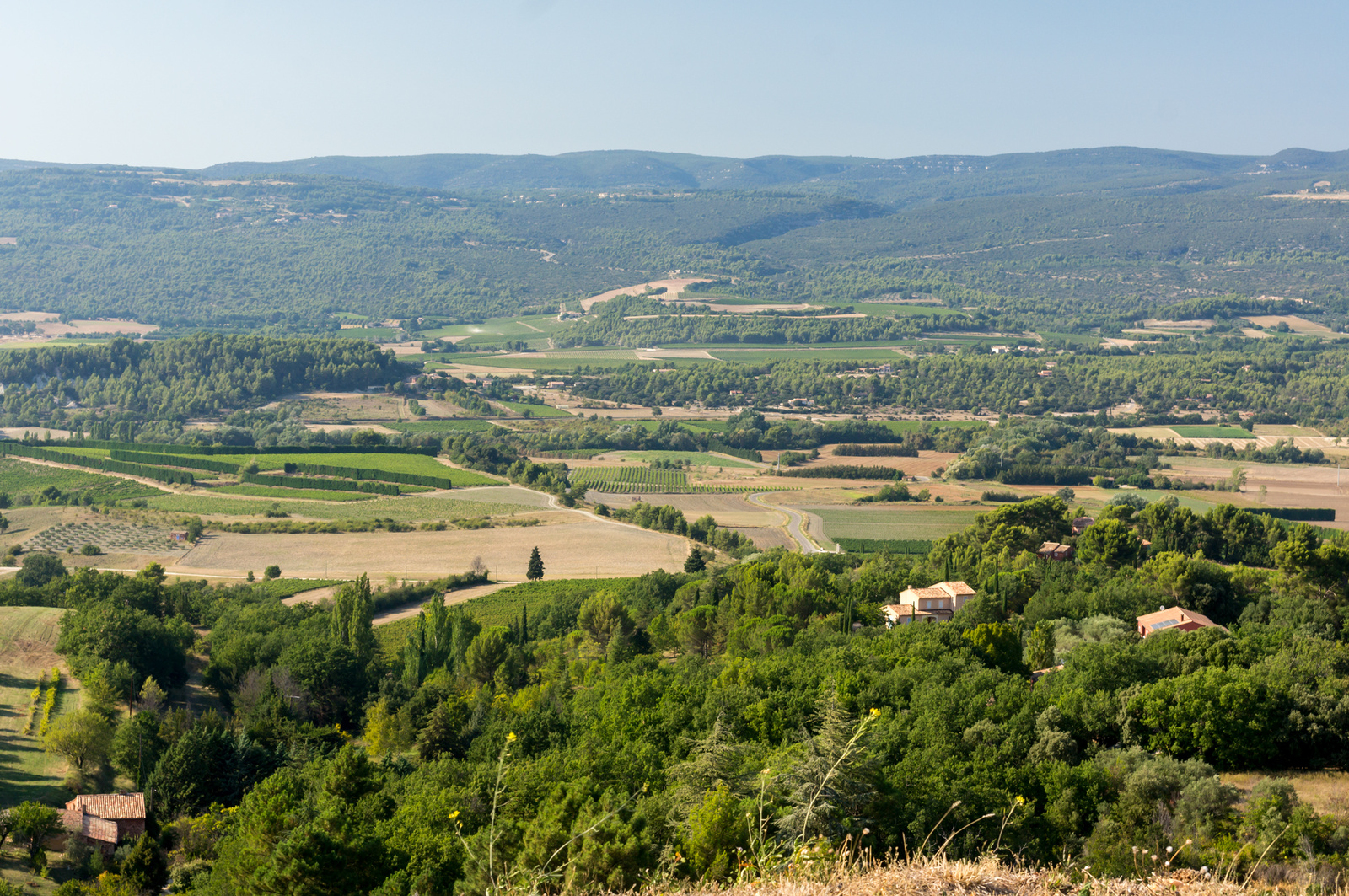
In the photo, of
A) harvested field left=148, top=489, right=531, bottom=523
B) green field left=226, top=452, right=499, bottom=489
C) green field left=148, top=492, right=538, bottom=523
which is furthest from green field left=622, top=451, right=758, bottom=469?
green field left=148, top=492, right=538, bottom=523

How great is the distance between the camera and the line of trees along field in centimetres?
1847

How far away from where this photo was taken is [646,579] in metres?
58.6

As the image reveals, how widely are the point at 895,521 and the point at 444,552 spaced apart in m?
30.7

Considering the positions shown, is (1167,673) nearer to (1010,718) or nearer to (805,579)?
(1010,718)

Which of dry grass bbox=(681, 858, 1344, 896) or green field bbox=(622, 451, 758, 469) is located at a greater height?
dry grass bbox=(681, 858, 1344, 896)

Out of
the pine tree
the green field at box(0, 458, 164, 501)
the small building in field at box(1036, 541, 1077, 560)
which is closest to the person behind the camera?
the small building in field at box(1036, 541, 1077, 560)

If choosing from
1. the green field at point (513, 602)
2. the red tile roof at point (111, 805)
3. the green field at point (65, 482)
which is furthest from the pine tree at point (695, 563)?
the green field at point (65, 482)

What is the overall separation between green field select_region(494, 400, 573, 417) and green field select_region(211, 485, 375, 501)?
4216 centimetres

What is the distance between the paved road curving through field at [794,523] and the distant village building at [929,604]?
19306mm

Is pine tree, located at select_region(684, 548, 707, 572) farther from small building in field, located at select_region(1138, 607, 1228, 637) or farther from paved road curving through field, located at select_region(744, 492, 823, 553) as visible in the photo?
small building in field, located at select_region(1138, 607, 1228, 637)

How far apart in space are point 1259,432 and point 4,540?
373 feet

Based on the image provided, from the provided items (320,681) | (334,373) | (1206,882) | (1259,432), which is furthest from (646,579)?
(334,373)

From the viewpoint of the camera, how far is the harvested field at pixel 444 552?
67.1m

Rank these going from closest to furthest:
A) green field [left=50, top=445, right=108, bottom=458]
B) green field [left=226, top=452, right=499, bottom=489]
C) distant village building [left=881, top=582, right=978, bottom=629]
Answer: distant village building [left=881, top=582, right=978, bottom=629]
green field [left=226, top=452, right=499, bottom=489]
green field [left=50, top=445, right=108, bottom=458]
